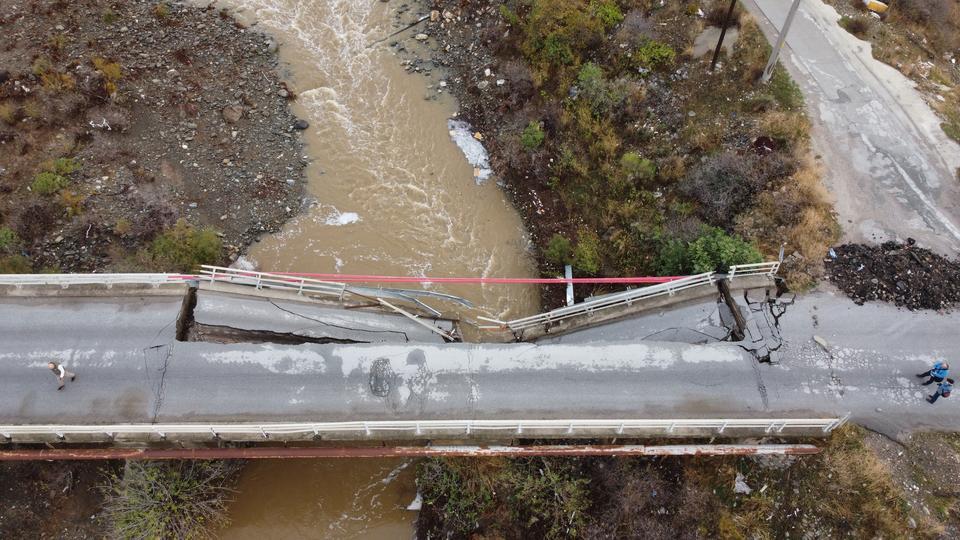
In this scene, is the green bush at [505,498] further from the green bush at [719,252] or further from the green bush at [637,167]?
the green bush at [637,167]

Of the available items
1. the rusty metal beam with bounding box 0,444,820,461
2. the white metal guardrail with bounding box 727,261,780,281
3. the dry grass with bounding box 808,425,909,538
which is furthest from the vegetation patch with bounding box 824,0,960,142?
the rusty metal beam with bounding box 0,444,820,461

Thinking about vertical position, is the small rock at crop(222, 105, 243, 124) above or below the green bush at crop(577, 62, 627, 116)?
below

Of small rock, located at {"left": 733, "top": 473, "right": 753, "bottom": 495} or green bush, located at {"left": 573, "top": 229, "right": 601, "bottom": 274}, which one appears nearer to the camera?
small rock, located at {"left": 733, "top": 473, "right": 753, "bottom": 495}

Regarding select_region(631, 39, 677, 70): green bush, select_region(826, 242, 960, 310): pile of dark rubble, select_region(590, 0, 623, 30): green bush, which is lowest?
select_region(826, 242, 960, 310): pile of dark rubble

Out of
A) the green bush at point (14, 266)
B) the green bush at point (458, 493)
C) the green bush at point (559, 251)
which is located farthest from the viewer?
the green bush at point (559, 251)

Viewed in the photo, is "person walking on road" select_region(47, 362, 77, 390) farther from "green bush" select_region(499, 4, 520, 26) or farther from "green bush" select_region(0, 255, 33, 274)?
"green bush" select_region(499, 4, 520, 26)

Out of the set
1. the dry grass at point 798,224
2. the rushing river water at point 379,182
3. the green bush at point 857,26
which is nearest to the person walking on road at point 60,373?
the rushing river water at point 379,182

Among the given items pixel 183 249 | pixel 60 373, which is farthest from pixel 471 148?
pixel 60 373
